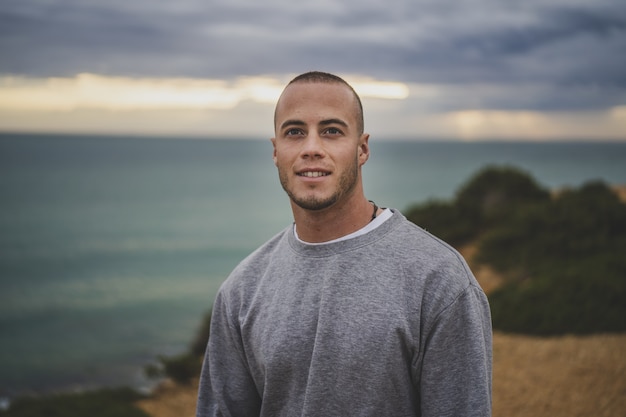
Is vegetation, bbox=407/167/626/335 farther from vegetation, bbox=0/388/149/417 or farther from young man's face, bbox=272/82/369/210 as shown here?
young man's face, bbox=272/82/369/210

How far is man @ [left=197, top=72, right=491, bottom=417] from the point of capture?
84.8 inches

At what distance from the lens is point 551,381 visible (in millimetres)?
6004

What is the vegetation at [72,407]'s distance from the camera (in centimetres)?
582

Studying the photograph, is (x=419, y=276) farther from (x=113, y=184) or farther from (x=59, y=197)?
(x=113, y=184)

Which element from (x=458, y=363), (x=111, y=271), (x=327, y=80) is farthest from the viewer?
(x=111, y=271)

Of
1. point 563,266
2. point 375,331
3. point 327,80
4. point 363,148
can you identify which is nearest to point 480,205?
point 563,266

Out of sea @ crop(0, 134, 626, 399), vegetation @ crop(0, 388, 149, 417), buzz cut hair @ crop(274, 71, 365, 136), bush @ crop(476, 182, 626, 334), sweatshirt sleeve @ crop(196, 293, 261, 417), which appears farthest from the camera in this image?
sea @ crop(0, 134, 626, 399)

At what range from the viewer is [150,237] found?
34.2 meters

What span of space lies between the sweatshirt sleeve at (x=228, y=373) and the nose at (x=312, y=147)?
0.86 meters

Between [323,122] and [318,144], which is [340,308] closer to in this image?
[318,144]

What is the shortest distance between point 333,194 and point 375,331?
0.61 m

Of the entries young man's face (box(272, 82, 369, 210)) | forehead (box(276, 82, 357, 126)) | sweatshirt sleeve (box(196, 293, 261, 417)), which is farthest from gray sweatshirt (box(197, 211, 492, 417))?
forehead (box(276, 82, 357, 126))

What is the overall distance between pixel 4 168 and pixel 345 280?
109m

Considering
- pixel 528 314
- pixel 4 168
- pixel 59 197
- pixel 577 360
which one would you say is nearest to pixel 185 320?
pixel 528 314
